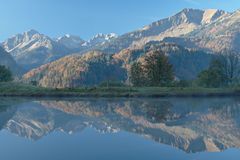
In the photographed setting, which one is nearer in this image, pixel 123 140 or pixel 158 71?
pixel 123 140

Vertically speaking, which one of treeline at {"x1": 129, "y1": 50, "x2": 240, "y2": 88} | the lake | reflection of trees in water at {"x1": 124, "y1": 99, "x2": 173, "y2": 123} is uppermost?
treeline at {"x1": 129, "y1": 50, "x2": 240, "y2": 88}

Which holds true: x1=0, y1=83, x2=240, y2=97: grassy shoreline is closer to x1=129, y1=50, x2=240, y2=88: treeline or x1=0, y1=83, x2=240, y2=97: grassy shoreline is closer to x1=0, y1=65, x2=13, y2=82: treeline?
x1=129, y1=50, x2=240, y2=88: treeline

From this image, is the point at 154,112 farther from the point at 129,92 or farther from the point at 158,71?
the point at 158,71

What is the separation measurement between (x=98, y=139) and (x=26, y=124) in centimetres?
1197

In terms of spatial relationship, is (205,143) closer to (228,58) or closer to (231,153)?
(231,153)

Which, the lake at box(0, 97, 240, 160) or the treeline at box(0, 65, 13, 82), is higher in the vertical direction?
the treeline at box(0, 65, 13, 82)

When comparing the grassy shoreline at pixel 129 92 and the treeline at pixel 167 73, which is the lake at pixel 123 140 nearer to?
the grassy shoreline at pixel 129 92

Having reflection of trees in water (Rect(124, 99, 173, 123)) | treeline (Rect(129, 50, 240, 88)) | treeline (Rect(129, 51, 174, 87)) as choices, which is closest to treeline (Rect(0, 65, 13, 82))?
treeline (Rect(129, 50, 240, 88))

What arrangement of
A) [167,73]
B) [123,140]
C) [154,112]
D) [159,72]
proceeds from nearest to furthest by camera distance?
[123,140], [154,112], [159,72], [167,73]

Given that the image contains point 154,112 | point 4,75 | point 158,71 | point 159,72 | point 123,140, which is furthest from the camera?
point 4,75

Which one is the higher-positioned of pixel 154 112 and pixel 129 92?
pixel 129 92

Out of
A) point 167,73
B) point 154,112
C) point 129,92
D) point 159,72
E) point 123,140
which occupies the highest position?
point 159,72

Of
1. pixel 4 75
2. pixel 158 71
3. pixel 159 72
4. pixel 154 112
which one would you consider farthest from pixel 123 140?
pixel 4 75

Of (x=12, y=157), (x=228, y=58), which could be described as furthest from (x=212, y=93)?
(x=12, y=157)
